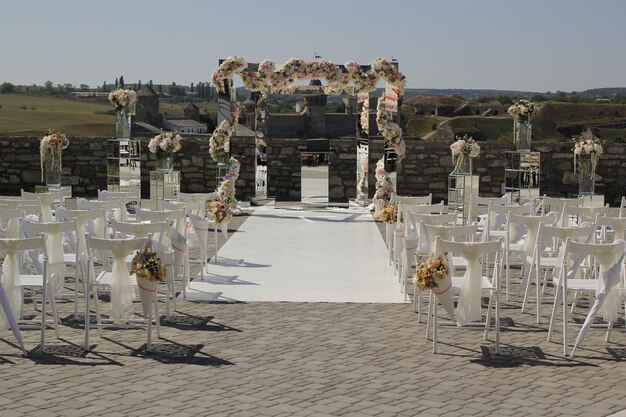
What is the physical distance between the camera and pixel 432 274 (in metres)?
8.33

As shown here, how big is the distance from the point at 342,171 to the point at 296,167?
1037 millimetres

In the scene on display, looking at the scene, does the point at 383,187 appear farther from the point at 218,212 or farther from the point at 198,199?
the point at 218,212

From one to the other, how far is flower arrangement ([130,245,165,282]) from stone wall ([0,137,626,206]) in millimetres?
12306

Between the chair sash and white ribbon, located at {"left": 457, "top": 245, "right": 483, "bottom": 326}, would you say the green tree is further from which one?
the chair sash

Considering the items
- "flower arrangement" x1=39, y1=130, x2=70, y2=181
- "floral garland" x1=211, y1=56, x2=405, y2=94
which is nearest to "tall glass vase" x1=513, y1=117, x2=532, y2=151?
"floral garland" x1=211, y1=56, x2=405, y2=94

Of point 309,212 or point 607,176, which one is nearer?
point 309,212

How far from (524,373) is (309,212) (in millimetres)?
11538

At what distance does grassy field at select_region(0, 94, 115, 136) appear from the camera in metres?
29.2

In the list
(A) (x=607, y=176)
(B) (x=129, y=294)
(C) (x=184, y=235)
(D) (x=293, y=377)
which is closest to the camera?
(D) (x=293, y=377)

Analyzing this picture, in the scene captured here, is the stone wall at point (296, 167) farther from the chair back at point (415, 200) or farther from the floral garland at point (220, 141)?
the chair back at point (415, 200)

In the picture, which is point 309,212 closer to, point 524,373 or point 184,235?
point 184,235

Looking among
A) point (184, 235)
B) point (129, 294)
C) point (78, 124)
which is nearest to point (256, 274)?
point (184, 235)

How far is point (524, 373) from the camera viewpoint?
769cm

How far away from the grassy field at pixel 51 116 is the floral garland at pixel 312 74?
9575 mm
